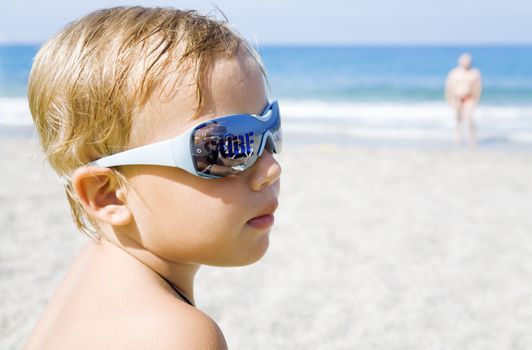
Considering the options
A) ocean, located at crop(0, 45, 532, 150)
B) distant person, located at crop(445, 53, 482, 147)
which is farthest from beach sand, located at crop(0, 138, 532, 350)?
distant person, located at crop(445, 53, 482, 147)

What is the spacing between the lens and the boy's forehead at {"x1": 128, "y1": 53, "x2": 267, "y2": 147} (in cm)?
141

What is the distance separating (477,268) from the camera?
454 cm

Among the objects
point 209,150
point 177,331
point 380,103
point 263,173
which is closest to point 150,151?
point 209,150

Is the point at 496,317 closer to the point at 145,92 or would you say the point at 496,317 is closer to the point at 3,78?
the point at 145,92

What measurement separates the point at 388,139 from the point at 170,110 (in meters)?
13.0

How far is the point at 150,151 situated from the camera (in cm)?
142

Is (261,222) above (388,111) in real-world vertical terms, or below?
above

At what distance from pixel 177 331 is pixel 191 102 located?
1.69ft

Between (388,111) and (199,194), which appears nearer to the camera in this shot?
(199,194)

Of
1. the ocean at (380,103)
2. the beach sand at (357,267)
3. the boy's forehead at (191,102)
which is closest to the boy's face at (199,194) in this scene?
the boy's forehead at (191,102)

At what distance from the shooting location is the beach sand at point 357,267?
136 inches

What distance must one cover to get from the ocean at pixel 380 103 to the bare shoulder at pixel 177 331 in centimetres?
103

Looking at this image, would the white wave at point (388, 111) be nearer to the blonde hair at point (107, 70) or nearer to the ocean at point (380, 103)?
the ocean at point (380, 103)

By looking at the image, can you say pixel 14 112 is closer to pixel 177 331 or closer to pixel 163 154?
pixel 163 154
